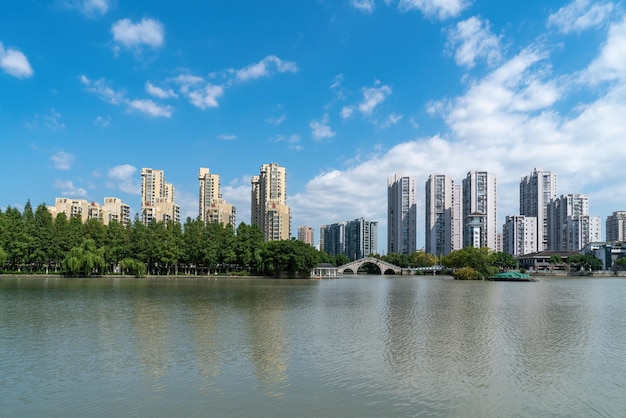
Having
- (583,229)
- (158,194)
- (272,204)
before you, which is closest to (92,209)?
(158,194)

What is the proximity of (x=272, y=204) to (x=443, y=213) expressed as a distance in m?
52.8

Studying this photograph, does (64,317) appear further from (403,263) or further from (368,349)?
(403,263)

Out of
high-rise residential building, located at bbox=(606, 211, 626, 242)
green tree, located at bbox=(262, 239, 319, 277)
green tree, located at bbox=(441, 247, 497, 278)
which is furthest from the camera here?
high-rise residential building, located at bbox=(606, 211, 626, 242)

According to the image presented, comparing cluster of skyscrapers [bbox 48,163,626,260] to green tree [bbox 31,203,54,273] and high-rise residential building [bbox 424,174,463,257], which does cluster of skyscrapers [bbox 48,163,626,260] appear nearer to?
high-rise residential building [bbox 424,174,463,257]

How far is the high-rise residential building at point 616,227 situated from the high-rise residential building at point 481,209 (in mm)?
50509

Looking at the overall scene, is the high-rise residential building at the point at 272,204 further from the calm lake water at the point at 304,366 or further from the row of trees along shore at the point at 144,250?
the calm lake water at the point at 304,366

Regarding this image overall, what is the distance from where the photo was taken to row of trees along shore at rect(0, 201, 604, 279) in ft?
221

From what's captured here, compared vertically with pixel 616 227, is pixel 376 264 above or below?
below

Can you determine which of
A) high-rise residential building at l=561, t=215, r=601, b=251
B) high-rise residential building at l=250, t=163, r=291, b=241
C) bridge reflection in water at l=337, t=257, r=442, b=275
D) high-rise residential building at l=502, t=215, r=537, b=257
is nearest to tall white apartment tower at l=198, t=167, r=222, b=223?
high-rise residential building at l=250, t=163, r=291, b=241

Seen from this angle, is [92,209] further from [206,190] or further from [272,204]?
[272,204]

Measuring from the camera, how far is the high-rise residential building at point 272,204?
5027 inches

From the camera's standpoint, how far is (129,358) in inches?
576

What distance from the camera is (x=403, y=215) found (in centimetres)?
15262

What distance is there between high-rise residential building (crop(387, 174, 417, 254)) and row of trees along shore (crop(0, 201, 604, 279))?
61279mm
